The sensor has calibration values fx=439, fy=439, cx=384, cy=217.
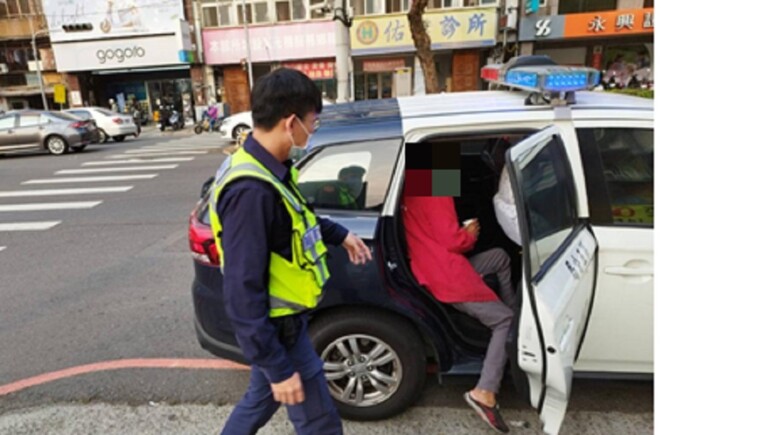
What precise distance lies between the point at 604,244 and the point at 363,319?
4.07 ft

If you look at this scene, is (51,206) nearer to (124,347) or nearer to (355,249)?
(124,347)

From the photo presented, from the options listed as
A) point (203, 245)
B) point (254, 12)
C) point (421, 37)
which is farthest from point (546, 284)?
point (254, 12)

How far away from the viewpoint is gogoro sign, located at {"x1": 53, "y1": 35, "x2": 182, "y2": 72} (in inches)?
889

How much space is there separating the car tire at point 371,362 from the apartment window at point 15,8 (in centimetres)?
3175

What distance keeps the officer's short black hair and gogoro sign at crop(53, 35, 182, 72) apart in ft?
80.2

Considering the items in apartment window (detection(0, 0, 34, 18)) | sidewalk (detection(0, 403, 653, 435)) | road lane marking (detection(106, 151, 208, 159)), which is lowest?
sidewalk (detection(0, 403, 653, 435))

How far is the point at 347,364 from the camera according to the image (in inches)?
91.7

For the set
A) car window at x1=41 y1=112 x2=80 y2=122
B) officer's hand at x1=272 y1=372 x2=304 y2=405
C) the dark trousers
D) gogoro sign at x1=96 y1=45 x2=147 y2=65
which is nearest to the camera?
officer's hand at x1=272 y1=372 x2=304 y2=405

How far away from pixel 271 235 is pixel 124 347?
254cm

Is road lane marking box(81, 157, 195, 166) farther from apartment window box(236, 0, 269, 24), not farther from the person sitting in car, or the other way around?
apartment window box(236, 0, 269, 24)

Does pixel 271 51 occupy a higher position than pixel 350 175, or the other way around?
pixel 271 51

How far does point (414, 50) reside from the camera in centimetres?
2030

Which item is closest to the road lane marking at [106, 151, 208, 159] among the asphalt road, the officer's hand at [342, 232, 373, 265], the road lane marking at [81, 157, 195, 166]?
the road lane marking at [81, 157, 195, 166]
